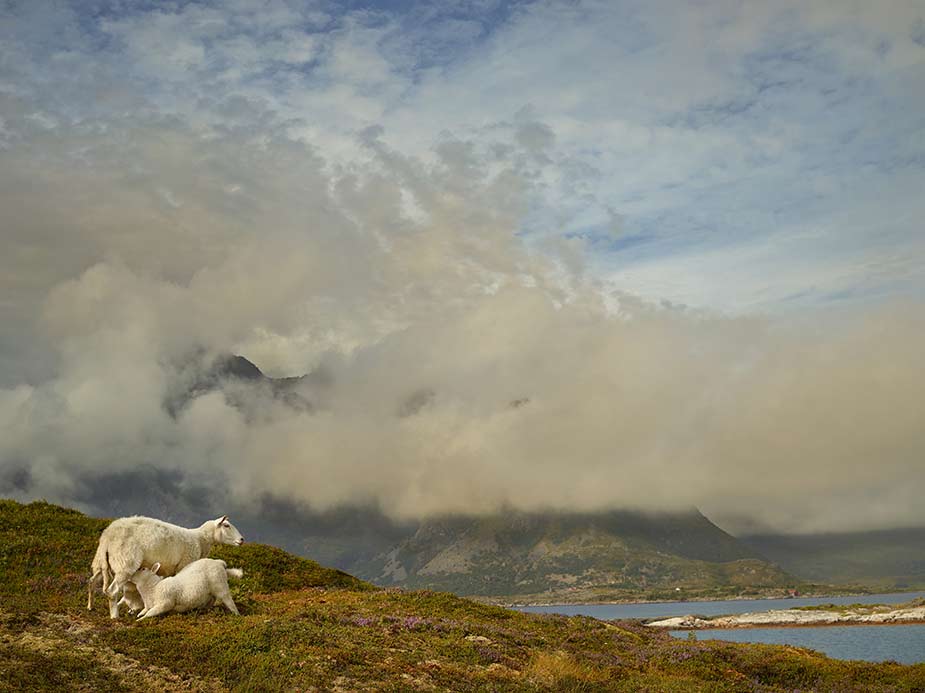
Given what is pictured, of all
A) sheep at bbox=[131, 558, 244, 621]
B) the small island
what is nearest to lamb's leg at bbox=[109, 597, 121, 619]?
sheep at bbox=[131, 558, 244, 621]

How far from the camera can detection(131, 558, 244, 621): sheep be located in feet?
72.7

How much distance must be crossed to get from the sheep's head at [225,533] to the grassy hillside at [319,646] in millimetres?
2147

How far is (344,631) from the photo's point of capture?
22.9m

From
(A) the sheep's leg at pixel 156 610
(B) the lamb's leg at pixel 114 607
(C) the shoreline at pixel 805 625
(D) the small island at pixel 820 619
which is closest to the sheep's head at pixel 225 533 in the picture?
(A) the sheep's leg at pixel 156 610

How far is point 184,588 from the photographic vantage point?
A: 22.5m

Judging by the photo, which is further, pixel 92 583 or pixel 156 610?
pixel 92 583

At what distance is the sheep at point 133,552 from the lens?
22391mm

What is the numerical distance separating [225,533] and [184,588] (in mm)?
5343

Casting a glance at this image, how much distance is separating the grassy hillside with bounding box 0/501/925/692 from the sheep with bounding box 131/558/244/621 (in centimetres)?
54

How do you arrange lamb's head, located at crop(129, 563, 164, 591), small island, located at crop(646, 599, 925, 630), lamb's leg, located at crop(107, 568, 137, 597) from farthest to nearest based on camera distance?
1. small island, located at crop(646, 599, 925, 630)
2. lamb's head, located at crop(129, 563, 164, 591)
3. lamb's leg, located at crop(107, 568, 137, 597)

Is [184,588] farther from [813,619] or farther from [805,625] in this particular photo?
[813,619]

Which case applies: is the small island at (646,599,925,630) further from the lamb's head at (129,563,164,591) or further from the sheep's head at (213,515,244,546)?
the lamb's head at (129,563,164,591)

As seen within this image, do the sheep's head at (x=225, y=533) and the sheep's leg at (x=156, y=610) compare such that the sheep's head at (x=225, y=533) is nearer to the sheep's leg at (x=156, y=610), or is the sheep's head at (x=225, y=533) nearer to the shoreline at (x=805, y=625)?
the sheep's leg at (x=156, y=610)

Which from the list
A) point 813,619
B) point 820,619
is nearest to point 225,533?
point 820,619
